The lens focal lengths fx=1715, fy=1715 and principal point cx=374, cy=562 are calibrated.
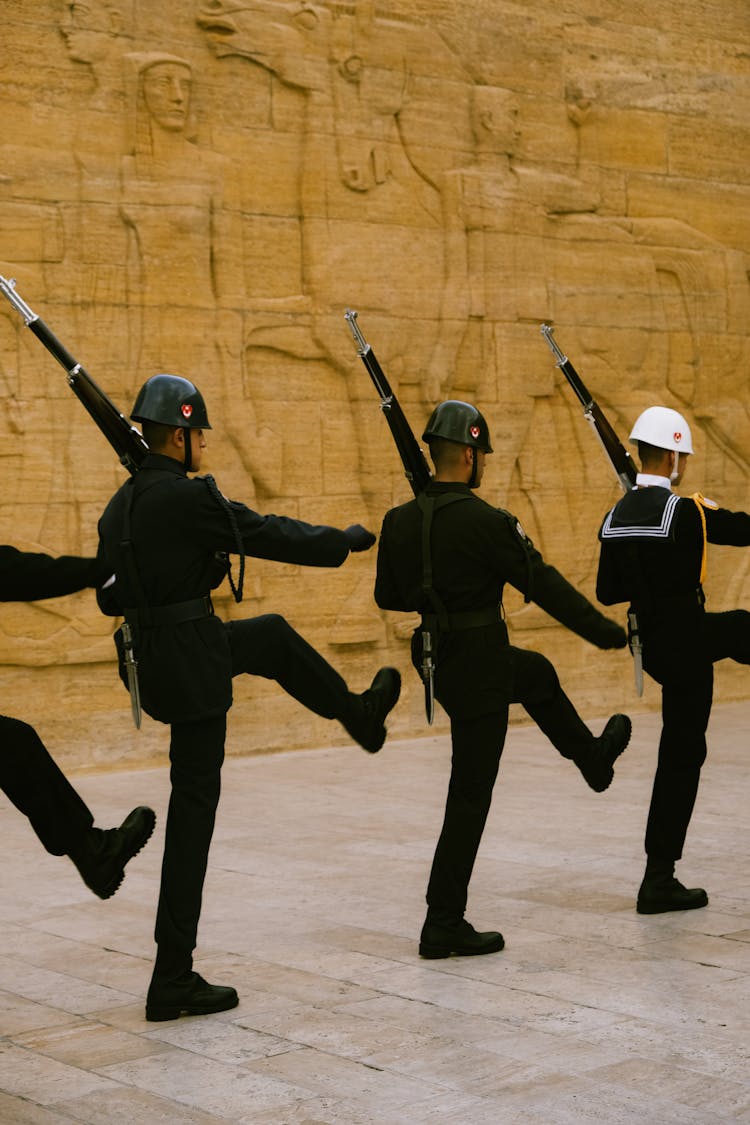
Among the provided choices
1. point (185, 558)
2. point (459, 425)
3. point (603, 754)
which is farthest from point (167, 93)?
point (185, 558)

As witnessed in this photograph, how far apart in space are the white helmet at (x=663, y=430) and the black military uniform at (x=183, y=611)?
1.41 m

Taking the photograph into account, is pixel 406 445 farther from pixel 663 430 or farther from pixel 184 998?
pixel 184 998

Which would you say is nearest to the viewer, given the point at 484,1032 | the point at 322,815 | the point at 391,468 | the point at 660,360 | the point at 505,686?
the point at 484,1032

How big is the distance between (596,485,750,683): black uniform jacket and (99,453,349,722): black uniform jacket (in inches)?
56.7

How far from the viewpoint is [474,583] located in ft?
18.2

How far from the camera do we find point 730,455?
1238cm

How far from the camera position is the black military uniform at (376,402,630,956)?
5480mm

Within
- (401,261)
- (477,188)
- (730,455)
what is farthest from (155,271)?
(730,455)

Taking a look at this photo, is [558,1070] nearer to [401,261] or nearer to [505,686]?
[505,686]

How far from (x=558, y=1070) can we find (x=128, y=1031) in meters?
1.24

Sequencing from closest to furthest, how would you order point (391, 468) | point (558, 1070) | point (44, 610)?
point (558, 1070) < point (44, 610) < point (391, 468)

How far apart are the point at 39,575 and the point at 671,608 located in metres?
2.42

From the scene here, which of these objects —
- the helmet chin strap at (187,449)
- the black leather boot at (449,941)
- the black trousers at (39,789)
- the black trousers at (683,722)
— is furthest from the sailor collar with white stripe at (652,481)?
the black trousers at (39,789)

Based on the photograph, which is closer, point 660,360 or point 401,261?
point 401,261
